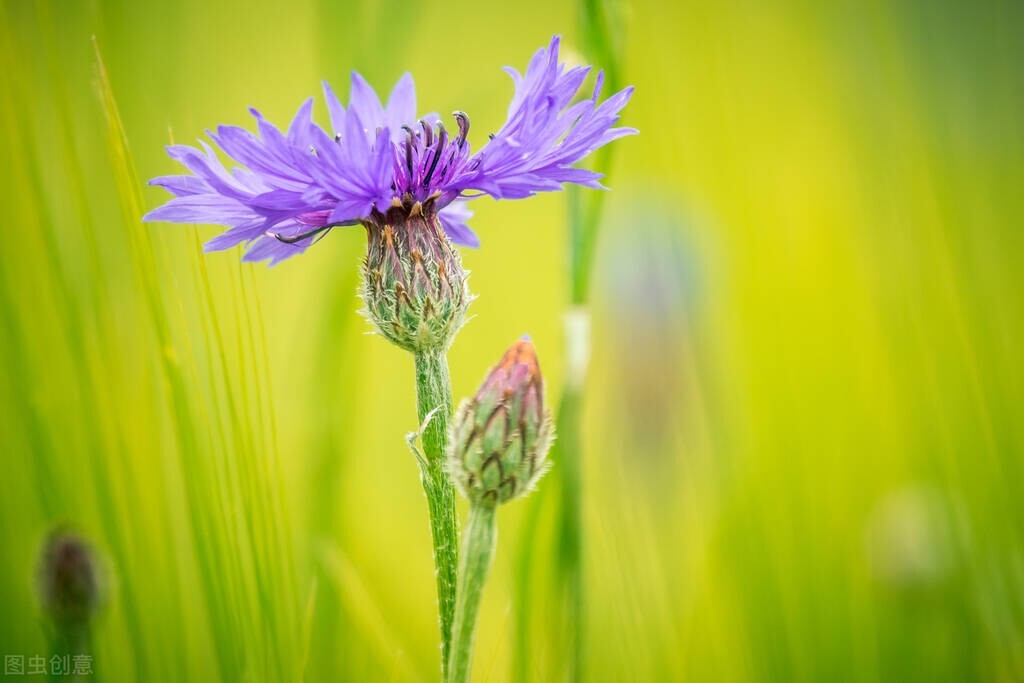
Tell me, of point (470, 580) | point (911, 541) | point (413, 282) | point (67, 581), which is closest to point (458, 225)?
point (413, 282)

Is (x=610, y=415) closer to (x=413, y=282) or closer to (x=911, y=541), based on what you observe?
(x=911, y=541)

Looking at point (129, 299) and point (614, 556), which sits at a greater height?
point (129, 299)

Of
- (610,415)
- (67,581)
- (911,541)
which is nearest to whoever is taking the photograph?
(67,581)

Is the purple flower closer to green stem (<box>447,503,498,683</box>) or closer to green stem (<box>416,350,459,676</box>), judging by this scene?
green stem (<box>416,350,459,676</box>)

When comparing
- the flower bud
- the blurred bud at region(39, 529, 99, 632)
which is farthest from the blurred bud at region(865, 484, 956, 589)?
the blurred bud at region(39, 529, 99, 632)

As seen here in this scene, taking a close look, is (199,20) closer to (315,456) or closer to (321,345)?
(321,345)

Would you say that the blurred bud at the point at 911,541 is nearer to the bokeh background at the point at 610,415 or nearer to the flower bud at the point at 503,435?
the bokeh background at the point at 610,415

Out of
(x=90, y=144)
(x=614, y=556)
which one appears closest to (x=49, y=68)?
(x=90, y=144)
